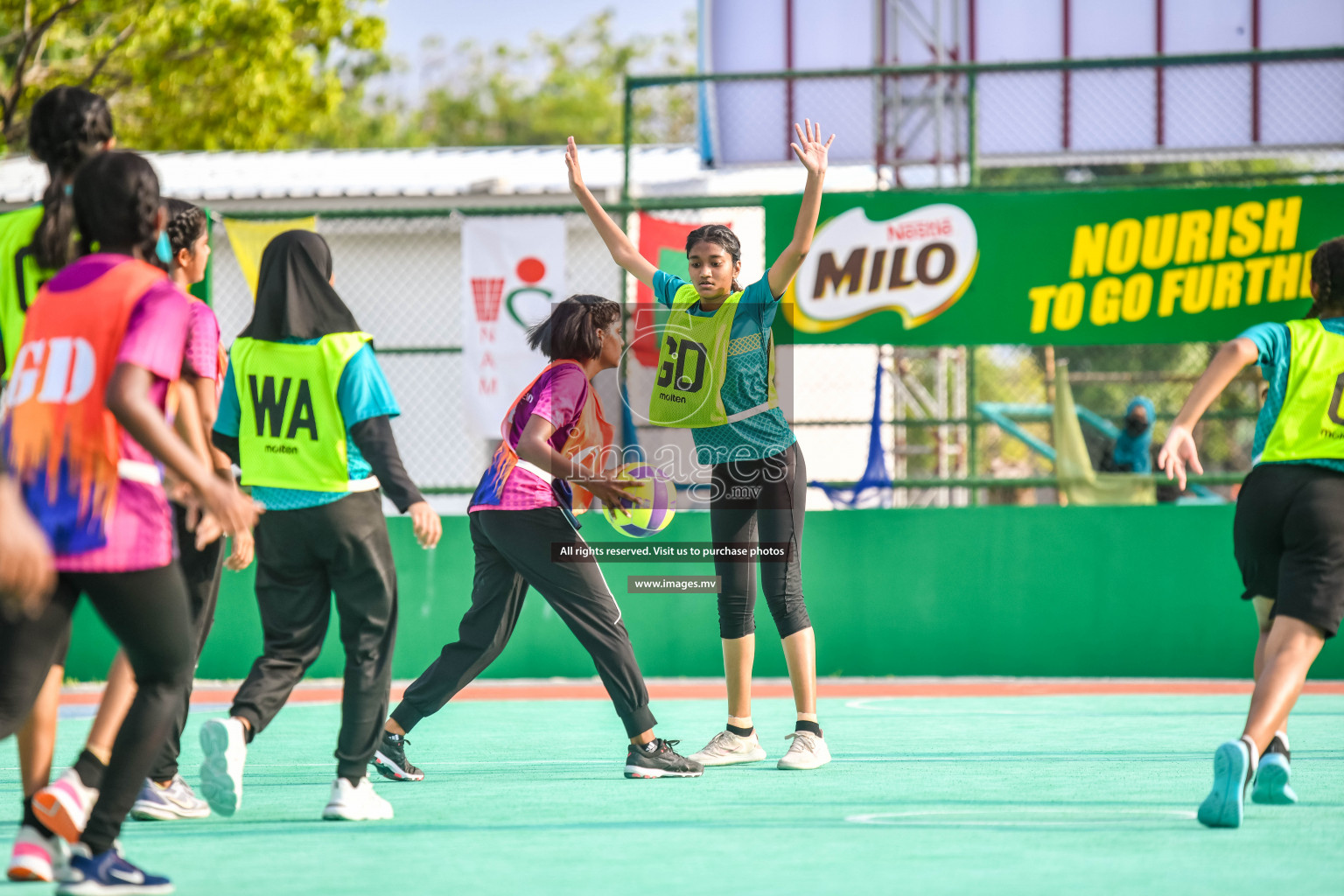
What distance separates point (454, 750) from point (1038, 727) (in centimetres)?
314

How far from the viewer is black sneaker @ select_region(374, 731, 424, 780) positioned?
6457 millimetres

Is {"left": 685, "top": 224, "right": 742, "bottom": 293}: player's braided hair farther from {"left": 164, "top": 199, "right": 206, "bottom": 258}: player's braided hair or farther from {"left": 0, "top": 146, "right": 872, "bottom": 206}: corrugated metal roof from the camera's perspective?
{"left": 0, "top": 146, "right": 872, "bottom": 206}: corrugated metal roof

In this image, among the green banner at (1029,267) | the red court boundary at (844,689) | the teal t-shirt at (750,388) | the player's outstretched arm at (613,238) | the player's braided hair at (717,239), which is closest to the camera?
the teal t-shirt at (750,388)

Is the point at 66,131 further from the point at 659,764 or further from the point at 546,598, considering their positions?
the point at 659,764

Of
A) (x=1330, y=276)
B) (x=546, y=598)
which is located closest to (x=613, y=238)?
(x=546, y=598)

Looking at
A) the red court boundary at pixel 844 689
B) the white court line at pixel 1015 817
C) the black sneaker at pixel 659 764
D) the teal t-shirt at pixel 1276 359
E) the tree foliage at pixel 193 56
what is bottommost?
the red court boundary at pixel 844 689

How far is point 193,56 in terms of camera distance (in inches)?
811

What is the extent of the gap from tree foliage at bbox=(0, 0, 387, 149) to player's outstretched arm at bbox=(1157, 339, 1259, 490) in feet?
53.1

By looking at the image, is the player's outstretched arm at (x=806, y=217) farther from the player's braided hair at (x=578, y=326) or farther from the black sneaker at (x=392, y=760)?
the black sneaker at (x=392, y=760)

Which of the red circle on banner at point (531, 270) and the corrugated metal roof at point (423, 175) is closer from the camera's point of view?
the red circle on banner at point (531, 270)

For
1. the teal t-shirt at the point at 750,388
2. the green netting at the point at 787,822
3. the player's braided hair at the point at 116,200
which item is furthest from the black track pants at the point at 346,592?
the teal t-shirt at the point at 750,388

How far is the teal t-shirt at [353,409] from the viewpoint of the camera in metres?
5.34

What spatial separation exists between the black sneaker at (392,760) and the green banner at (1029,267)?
17.1 feet

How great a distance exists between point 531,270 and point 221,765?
6327 mm
